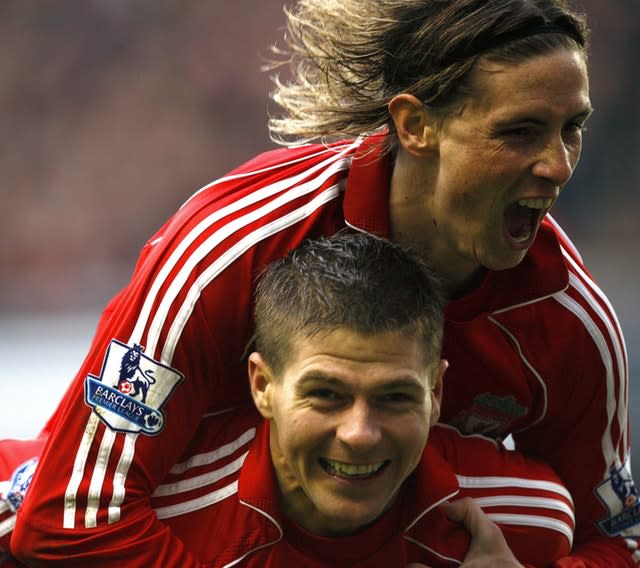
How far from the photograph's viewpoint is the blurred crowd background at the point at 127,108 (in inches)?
304

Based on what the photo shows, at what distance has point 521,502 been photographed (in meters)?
2.41

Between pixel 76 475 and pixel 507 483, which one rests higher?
pixel 76 475

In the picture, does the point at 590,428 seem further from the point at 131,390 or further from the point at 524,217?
the point at 131,390

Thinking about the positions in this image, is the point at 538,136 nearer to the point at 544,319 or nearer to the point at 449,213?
the point at 449,213

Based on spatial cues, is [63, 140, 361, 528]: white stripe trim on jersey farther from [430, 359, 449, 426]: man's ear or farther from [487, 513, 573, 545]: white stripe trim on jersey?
[487, 513, 573, 545]: white stripe trim on jersey

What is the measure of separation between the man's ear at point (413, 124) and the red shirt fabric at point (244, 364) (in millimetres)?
92

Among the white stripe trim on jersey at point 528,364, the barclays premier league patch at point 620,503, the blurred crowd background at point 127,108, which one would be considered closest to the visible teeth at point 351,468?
the white stripe trim on jersey at point 528,364

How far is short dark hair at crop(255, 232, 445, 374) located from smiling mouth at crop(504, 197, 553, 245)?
0.57 feet

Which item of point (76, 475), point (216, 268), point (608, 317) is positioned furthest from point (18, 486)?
point (608, 317)

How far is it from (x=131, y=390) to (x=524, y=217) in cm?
80

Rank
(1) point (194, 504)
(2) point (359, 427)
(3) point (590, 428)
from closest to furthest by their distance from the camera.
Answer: (2) point (359, 427) < (1) point (194, 504) < (3) point (590, 428)

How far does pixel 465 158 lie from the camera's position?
218 centimetres

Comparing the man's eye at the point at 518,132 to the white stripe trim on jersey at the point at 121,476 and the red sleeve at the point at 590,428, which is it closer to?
the red sleeve at the point at 590,428

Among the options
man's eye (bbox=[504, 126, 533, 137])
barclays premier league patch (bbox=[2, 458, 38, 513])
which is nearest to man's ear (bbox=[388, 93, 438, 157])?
man's eye (bbox=[504, 126, 533, 137])
